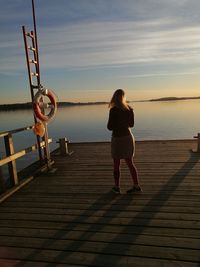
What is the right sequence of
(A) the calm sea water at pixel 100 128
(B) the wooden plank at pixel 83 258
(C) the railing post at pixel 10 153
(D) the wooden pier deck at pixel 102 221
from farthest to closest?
(A) the calm sea water at pixel 100 128, (C) the railing post at pixel 10 153, (D) the wooden pier deck at pixel 102 221, (B) the wooden plank at pixel 83 258

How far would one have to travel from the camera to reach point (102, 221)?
3906 mm

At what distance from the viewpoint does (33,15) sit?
611cm

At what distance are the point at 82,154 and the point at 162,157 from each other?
228 centimetres

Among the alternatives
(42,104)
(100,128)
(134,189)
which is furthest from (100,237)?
(100,128)

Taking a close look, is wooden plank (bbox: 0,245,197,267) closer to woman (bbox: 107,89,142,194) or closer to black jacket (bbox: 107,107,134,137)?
woman (bbox: 107,89,142,194)

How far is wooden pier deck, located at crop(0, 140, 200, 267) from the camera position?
3.10 metres

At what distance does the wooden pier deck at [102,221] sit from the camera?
10.2 feet

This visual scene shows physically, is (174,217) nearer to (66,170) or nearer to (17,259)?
(17,259)

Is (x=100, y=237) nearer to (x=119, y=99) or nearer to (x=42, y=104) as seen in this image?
→ (x=119, y=99)

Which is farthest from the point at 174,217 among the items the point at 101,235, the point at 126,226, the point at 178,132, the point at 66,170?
the point at 178,132

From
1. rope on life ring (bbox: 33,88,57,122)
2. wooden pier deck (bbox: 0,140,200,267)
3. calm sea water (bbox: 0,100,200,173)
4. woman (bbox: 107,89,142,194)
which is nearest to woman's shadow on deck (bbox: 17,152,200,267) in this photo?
wooden pier deck (bbox: 0,140,200,267)

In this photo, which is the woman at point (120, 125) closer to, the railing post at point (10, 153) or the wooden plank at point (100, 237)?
the wooden plank at point (100, 237)

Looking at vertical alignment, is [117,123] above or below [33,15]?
below

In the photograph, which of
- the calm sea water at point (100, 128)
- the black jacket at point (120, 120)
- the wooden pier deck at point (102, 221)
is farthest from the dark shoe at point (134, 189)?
the calm sea water at point (100, 128)
